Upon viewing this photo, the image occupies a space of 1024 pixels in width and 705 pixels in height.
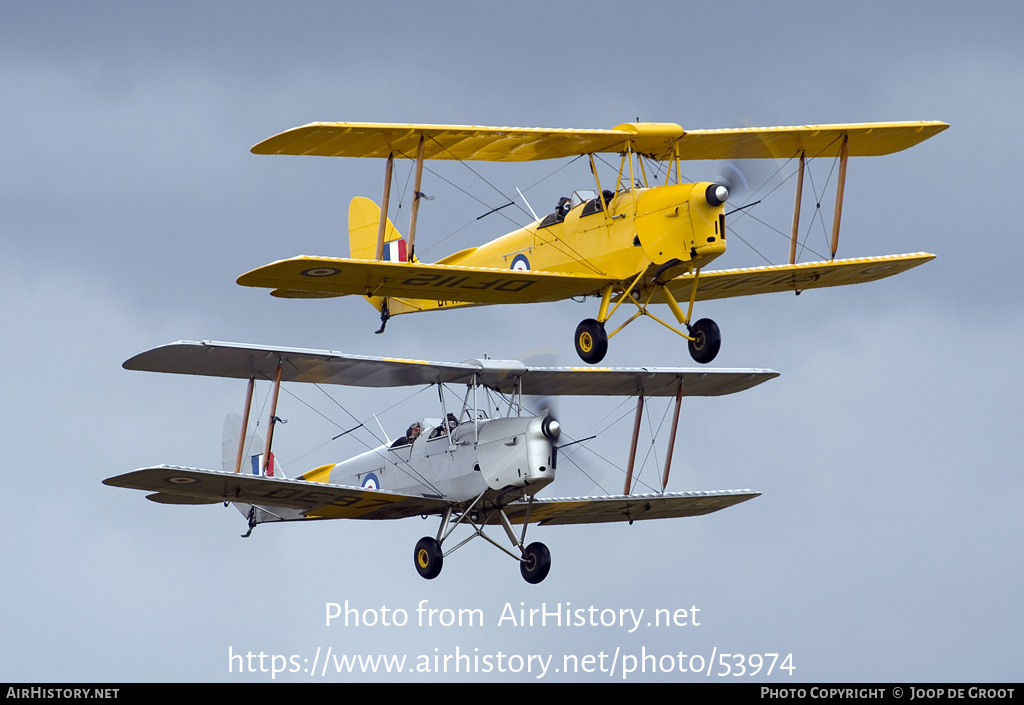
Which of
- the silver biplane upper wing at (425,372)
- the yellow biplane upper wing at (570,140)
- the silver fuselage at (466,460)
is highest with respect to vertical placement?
the yellow biplane upper wing at (570,140)

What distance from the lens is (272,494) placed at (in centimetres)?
2842

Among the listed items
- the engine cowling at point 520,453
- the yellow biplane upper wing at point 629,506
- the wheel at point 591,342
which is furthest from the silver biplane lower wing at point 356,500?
the wheel at point 591,342

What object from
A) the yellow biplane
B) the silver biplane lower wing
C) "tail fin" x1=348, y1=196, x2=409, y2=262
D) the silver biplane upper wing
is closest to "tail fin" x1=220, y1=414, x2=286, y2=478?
the silver biplane lower wing

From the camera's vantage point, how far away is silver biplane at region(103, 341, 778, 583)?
92.3 feet

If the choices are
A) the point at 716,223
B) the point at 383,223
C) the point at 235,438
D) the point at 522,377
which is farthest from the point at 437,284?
the point at 235,438

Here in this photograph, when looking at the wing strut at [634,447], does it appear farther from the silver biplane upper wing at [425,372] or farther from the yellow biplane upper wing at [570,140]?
the yellow biplane upper wing at [570,140]

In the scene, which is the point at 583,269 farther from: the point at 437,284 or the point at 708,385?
the point at 708,385

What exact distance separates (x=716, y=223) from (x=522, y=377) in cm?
600

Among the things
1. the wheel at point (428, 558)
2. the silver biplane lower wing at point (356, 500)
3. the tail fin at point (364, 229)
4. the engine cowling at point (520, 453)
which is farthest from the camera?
the tail fin at point (364, 229)

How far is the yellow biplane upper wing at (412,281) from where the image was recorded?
80.3ft

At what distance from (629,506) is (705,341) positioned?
7023mm

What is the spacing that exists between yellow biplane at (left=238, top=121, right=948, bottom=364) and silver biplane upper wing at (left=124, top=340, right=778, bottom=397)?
2119 millimetres

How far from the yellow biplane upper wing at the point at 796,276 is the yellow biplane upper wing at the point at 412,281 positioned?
1673 millimetres

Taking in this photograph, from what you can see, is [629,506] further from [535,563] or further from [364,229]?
[364,229]
